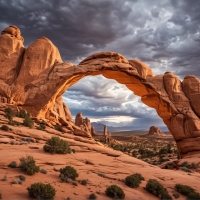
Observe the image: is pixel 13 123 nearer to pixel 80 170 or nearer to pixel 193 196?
pixel 80 170

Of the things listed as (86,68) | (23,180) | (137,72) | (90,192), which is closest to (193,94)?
(137,72)

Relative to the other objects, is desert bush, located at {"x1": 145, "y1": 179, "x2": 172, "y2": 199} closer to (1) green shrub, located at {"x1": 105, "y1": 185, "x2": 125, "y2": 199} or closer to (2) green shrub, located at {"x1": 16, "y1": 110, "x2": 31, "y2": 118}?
(1) green shrub, located at {"x1": 105, "y1": 185, "x2": 125, "y2": 199}

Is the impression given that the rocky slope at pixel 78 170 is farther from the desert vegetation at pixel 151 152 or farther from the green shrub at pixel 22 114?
the desert vegetation at pixel 151 152

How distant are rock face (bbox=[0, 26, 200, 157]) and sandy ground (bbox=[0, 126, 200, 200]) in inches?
334

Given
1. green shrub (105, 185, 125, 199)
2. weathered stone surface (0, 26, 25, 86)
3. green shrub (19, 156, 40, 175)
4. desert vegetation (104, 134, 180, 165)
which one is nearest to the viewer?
A: green shrub (105, 185, 125, 199)

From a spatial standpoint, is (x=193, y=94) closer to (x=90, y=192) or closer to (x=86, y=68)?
(x=86, y=68)

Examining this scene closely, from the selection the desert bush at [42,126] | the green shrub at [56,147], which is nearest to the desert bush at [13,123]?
the desert bush at [42,126]

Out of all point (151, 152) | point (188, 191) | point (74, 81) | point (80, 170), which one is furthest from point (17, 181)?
point (151, 152)

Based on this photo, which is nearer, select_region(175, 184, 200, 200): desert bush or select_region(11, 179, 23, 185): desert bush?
select_region(11, 179, 23, 185): desert bush

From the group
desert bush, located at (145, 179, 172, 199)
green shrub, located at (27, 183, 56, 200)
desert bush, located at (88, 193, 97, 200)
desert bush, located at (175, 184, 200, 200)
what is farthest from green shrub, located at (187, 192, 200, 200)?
green shrub, located at (27, 183, 56, 200)

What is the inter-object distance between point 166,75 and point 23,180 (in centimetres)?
2598

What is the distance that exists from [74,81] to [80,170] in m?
18.8

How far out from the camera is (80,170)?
13742 mm

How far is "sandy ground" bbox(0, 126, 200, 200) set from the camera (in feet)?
34.1
